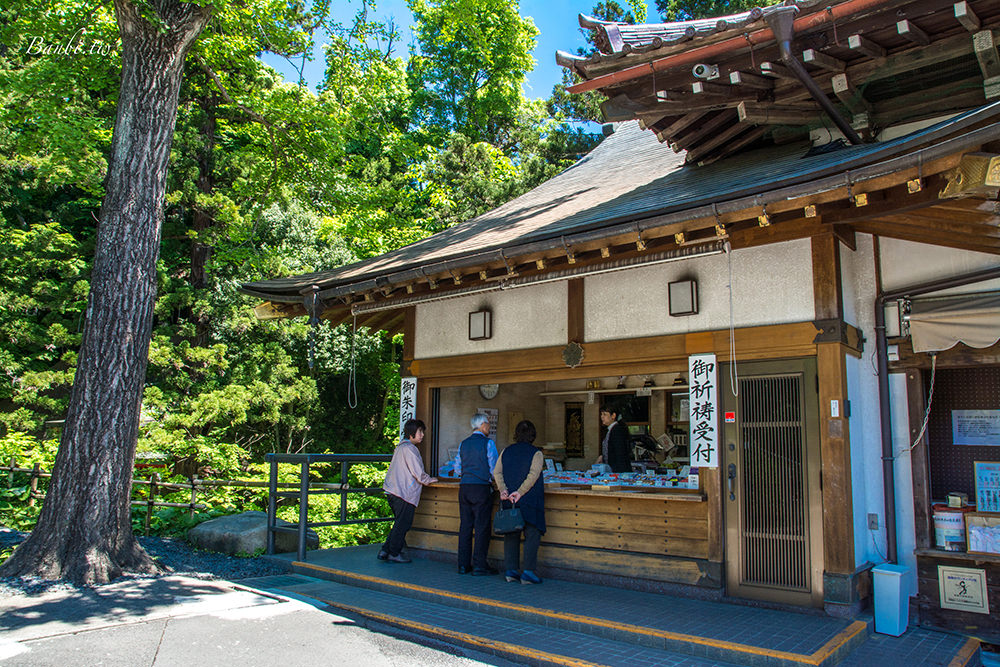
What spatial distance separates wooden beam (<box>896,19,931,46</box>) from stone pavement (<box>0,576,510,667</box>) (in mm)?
6181

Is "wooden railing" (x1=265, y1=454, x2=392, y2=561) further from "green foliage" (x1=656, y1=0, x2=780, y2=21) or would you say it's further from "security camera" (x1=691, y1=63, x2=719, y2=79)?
"green foliage" (x1=656, y1=0, x2=780, y2=21)

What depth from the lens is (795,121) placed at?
719cm

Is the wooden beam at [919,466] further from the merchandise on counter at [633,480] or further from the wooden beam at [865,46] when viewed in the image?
the wooden beam at [865,46]

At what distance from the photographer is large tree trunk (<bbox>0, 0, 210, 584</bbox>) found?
7270mm

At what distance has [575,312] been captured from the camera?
7727 mm

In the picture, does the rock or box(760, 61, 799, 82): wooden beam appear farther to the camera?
the rock

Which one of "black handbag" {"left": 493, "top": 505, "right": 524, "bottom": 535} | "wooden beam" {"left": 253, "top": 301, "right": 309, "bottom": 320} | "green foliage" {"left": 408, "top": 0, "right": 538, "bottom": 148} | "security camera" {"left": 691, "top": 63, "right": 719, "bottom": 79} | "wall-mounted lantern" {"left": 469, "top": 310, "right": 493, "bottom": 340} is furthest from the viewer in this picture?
"green foliage" {"left": 408, "top": 0, "right": 538, "bottom": 148}

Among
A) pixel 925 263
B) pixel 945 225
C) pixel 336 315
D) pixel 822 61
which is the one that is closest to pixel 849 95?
pixel 822 61

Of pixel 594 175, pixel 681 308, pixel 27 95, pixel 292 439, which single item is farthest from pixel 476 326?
pixel 292 439

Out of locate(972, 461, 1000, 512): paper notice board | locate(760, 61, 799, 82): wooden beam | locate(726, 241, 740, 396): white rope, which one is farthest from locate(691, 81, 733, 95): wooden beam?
locate(972, 461, 1000, 512): paper notice board

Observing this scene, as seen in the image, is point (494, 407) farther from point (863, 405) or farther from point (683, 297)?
point (863, 405)

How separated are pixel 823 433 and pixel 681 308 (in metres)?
1.77

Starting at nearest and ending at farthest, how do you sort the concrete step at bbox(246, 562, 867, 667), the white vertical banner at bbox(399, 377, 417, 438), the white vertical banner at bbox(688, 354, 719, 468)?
the concrete step at bbox(246, 562, 867, 667) → the white vertical banner at bbox(688, 354, 719, 468) → the white vertical banner at bbox(399, 377, 417, 438)

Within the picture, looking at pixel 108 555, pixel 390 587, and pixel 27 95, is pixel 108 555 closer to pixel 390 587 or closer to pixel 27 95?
pixel 390 587
